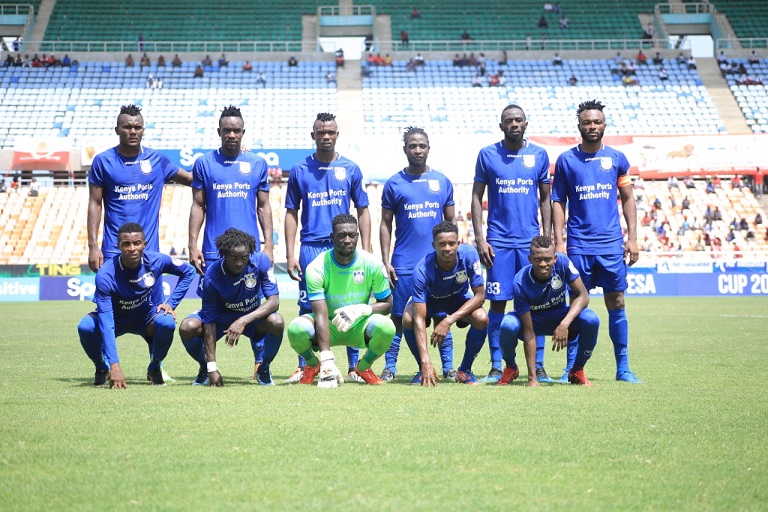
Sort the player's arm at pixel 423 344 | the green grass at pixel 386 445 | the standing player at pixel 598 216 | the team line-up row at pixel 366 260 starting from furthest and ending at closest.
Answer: the standing player at pixel 598 216 < the team line-up row at pixel 366 260 < the player's arm at pixel 423 344 < the green grass at pixel 386 445

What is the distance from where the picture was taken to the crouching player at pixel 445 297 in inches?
314

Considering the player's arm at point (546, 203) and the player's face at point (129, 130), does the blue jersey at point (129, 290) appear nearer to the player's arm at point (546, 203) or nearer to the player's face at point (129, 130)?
the player's face at point (129, 130)

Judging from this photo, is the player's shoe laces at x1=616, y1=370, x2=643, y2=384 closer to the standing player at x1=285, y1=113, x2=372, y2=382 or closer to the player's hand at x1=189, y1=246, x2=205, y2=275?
the standing player at x1=285, y1=113, x2=372, y2=382

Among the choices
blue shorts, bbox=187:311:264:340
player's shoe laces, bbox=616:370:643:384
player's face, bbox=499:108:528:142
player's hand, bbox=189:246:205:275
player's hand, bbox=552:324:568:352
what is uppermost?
player's face, bbox=499:108:528:142

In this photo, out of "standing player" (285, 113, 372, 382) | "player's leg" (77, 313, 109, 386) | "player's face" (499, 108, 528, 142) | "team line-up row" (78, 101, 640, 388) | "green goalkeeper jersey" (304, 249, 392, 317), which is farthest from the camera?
"standing player" (285, 113, 372, 382)

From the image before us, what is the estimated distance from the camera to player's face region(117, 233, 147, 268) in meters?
7.92

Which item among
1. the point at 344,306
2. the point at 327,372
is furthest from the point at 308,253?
the point at 327,372

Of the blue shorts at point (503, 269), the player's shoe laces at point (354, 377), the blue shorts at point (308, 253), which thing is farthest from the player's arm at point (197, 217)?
the blue shorts at point (503, 269)

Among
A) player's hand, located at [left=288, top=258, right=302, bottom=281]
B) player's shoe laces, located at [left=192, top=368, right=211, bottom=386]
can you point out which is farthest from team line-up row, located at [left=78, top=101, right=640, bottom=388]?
player's hand, located at [left=288, top=258, right=302, bottom=281]

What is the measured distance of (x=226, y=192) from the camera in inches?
347

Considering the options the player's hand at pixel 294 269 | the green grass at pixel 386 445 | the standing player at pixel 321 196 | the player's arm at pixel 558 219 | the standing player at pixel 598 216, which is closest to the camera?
the green grass at pixel 386 445

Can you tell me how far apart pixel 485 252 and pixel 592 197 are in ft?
3.57

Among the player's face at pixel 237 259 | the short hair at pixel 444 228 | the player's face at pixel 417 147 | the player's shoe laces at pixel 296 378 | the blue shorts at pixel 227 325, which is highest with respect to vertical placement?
the player's face at pixel 417 147

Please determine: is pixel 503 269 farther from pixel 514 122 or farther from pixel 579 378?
pixel 514 122
